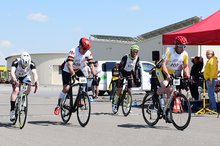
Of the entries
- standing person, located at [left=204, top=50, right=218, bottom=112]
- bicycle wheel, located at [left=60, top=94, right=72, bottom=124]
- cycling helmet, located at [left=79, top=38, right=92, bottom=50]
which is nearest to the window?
standing person, located at [left=204, top=50, right=218, bottom=112]

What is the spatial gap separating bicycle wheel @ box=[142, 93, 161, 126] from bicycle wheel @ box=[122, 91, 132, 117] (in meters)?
1.97

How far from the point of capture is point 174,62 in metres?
8.56

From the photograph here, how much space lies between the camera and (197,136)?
752 centimetres

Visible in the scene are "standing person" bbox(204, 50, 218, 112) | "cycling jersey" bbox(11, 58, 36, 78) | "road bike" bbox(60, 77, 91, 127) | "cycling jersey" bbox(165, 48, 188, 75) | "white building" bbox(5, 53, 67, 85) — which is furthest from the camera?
"white building" bbox(5, 53, 67, 85)

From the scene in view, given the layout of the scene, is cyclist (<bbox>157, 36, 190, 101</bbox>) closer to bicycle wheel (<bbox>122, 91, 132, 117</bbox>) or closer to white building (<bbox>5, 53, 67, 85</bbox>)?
bicycle wheel (<bbox>122, 91, 132, 117</bbox>)

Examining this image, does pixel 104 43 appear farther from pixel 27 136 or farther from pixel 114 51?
pixel 27 136

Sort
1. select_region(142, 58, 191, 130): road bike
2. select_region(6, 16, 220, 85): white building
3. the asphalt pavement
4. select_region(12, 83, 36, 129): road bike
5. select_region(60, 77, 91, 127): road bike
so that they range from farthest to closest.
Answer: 1. select_region(6, 16, 220, 85): white building
2. select_region(60, 77, 91, 127): road bike
3. select_region(12, 83, 36, 129): road bike
4. select_region(142, 58, 191, 130): road bike
5. the asphalt pavement

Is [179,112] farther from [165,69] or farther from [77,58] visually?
[77,58]

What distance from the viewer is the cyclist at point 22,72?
28.3 ft

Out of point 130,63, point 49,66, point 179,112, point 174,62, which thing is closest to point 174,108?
point 179,112

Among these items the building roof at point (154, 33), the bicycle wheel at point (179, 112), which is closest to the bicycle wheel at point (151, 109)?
the bicycle wheel at point (179, 112)

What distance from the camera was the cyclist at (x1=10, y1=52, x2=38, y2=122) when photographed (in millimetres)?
8617

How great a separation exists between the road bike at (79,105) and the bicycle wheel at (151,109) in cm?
129

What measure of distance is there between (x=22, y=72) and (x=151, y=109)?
293 cm
